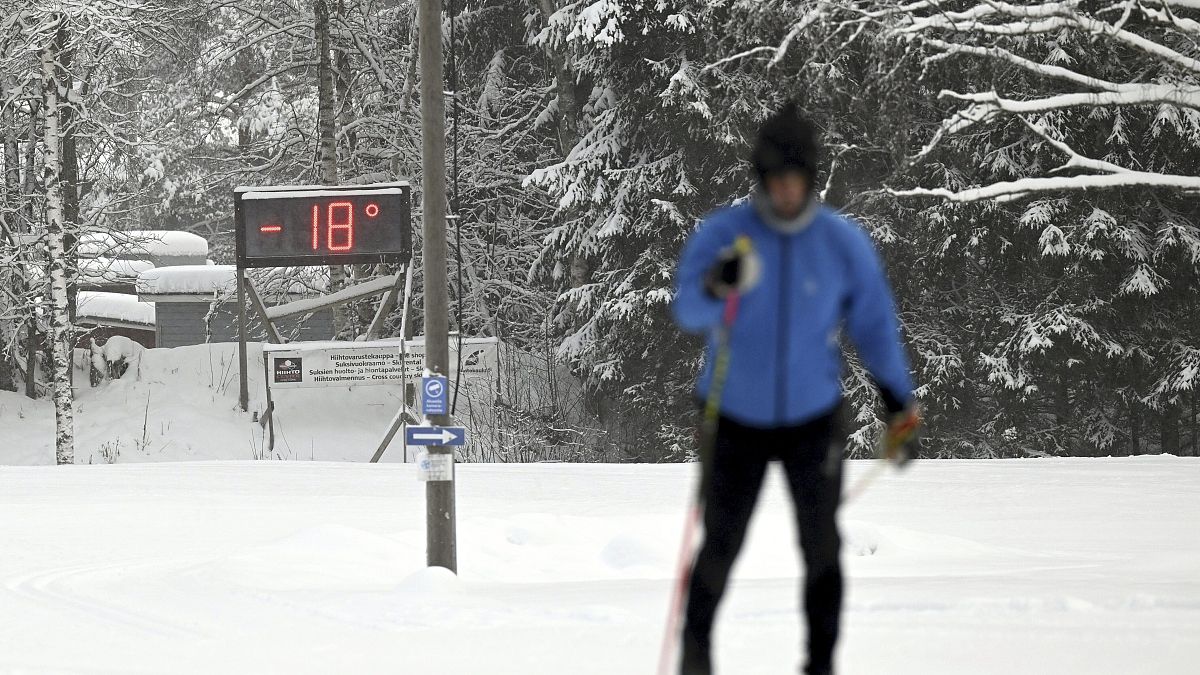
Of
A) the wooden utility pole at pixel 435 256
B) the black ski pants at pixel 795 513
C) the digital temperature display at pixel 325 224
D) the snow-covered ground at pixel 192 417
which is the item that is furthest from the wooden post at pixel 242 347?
the black ski pants at pixel 795 513

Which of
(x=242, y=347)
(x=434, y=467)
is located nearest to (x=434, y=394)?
(x=434, y=467)

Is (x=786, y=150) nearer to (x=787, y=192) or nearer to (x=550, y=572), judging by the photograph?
(x=787, y=192)

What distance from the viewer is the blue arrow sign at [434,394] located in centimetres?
914

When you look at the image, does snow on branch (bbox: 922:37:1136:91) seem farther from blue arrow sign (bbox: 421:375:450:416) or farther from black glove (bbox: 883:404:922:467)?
black glove (bbox: 883:404:922:467)

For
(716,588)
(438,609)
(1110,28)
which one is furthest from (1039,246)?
(716,588)

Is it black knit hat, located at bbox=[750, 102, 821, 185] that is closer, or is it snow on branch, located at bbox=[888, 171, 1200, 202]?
black knit hat, located at bbox=[750, 102, 821, 185]

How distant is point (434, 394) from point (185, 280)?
934 inches

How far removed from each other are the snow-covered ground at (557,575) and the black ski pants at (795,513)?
1999 millimetres

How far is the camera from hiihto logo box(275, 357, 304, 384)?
70.8 feet

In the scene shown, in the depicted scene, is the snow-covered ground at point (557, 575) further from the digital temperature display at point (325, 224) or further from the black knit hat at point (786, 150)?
the digital temperature display at point (325, 224)

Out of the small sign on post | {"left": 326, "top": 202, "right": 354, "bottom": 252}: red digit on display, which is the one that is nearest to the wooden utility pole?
the small sign on post

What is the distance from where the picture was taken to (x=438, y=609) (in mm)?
7859

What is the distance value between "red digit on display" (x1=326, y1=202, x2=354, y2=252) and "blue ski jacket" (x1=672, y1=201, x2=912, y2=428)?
16.4 meters

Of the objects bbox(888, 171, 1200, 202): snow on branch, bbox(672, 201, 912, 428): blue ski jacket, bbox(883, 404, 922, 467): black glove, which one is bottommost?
bbox(883, 404, 922, 467): black glove
